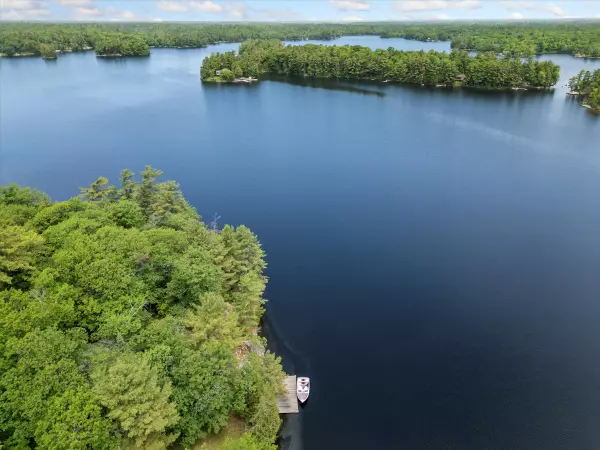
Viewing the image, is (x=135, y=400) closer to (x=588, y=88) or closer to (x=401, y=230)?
(x=401, y=230)

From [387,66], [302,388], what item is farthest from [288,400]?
[387,66]

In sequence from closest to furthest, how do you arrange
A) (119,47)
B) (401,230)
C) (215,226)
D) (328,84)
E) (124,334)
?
(124,334) < (215,226) < (401,230) < (328,84) < (119,47)

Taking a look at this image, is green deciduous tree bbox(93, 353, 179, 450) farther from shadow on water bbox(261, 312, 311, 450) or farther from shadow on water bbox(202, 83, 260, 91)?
shadow on water bbox(202, 83, 260, 91)

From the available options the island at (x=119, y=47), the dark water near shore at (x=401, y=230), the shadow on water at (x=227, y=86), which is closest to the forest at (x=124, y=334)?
the dark water near shore at (x=401, y=230)

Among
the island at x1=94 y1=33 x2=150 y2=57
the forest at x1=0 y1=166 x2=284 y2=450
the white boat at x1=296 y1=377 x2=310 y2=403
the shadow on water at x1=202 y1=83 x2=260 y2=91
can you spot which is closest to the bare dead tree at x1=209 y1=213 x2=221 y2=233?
the forest at x1=0 y1=166 x2=284 y2=450

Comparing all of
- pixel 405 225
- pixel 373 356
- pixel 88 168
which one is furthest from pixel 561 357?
pixel 88 168

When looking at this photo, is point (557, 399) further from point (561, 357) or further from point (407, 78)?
point (407, 78)

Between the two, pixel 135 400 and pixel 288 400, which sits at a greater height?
pixel 135 400
